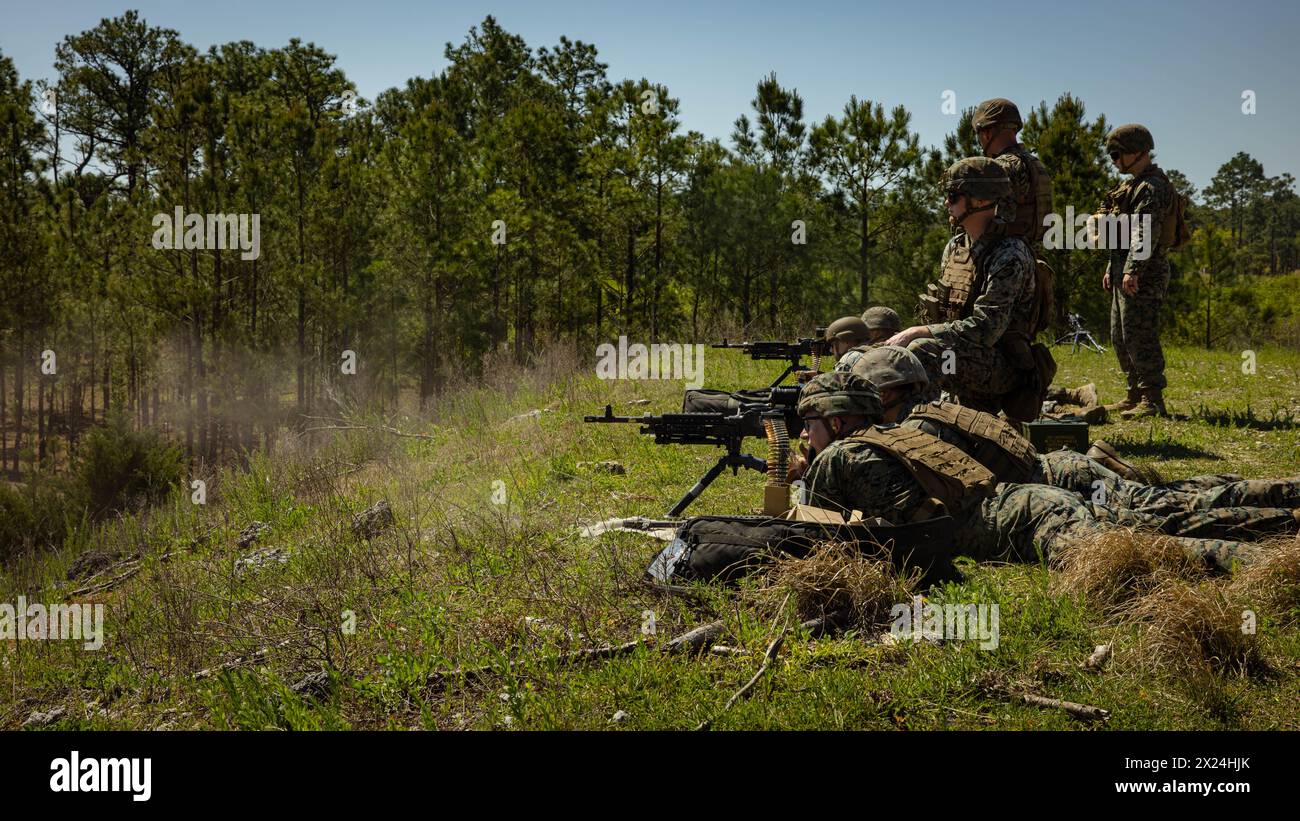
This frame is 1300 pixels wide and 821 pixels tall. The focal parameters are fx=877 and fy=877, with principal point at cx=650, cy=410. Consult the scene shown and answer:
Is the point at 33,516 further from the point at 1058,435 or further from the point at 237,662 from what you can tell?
the point at 1058,435

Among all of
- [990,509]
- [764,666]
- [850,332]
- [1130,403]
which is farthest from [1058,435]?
[764,666]

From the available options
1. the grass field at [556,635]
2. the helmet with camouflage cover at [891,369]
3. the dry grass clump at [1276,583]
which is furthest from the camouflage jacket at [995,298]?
the dry grass clump at [1276,583]

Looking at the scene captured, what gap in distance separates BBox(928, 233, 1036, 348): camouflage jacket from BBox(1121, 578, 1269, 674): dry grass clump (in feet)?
8.08

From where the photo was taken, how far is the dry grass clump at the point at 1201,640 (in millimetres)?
3012

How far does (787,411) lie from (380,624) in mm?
2488

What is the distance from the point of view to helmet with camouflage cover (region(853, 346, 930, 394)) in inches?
178

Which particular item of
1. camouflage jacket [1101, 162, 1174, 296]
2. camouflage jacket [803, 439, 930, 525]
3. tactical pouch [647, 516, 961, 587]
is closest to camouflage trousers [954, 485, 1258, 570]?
tactical pouch [647, 516, 961, 587]

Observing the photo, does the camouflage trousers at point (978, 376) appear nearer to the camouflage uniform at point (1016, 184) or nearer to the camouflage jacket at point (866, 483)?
the camouflage uniform at point (1016, 184)

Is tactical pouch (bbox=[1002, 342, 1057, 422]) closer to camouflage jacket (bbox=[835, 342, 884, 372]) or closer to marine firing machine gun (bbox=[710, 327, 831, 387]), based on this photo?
camouflage jacket (bbox=[835, 342, 884, 372])

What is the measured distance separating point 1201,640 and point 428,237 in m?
21.5

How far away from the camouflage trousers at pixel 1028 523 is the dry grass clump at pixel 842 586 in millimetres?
893

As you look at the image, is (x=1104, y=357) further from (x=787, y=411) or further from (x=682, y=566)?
(x=682, y=566)

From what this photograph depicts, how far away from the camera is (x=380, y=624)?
13.9 ft

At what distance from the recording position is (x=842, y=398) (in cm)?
411
